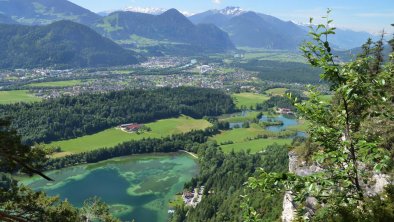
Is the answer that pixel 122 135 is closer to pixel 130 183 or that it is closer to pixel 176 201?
pixel 130 183

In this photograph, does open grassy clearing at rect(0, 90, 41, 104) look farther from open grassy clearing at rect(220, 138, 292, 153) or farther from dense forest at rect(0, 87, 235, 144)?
open grassy clearing at rect(220, 138, 292, 153)

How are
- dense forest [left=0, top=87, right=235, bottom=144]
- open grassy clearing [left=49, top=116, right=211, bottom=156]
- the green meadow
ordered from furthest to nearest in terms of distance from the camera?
1. dense forest [left=0, top=87, right=235, bottom=144]
2. open grassy clearing [left=49, top=116, right=211, bottom=156]
3. the green meadow

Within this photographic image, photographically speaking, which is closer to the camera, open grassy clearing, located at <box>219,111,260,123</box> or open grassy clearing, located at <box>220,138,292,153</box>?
open grassy clearing, located at <box>220,138,292,153</box>


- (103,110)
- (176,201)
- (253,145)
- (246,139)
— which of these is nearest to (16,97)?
(103,110)

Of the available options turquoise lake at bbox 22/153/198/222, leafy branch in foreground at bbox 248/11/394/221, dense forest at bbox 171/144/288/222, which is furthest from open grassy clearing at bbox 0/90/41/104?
leafy branch in foreground at bbox 248/11/394/221

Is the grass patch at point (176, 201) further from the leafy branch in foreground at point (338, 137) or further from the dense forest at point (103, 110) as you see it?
the leafy branch in foreground at point (338, 137)

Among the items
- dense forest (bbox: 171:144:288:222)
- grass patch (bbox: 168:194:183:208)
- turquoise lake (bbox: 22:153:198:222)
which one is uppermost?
dense forest (bbox: 171:144:288:222)

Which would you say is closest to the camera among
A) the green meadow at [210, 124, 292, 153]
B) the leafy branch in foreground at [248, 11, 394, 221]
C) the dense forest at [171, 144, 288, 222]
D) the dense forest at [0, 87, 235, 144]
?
the leafy branch in foreground at [248, 11, 394, 221]
